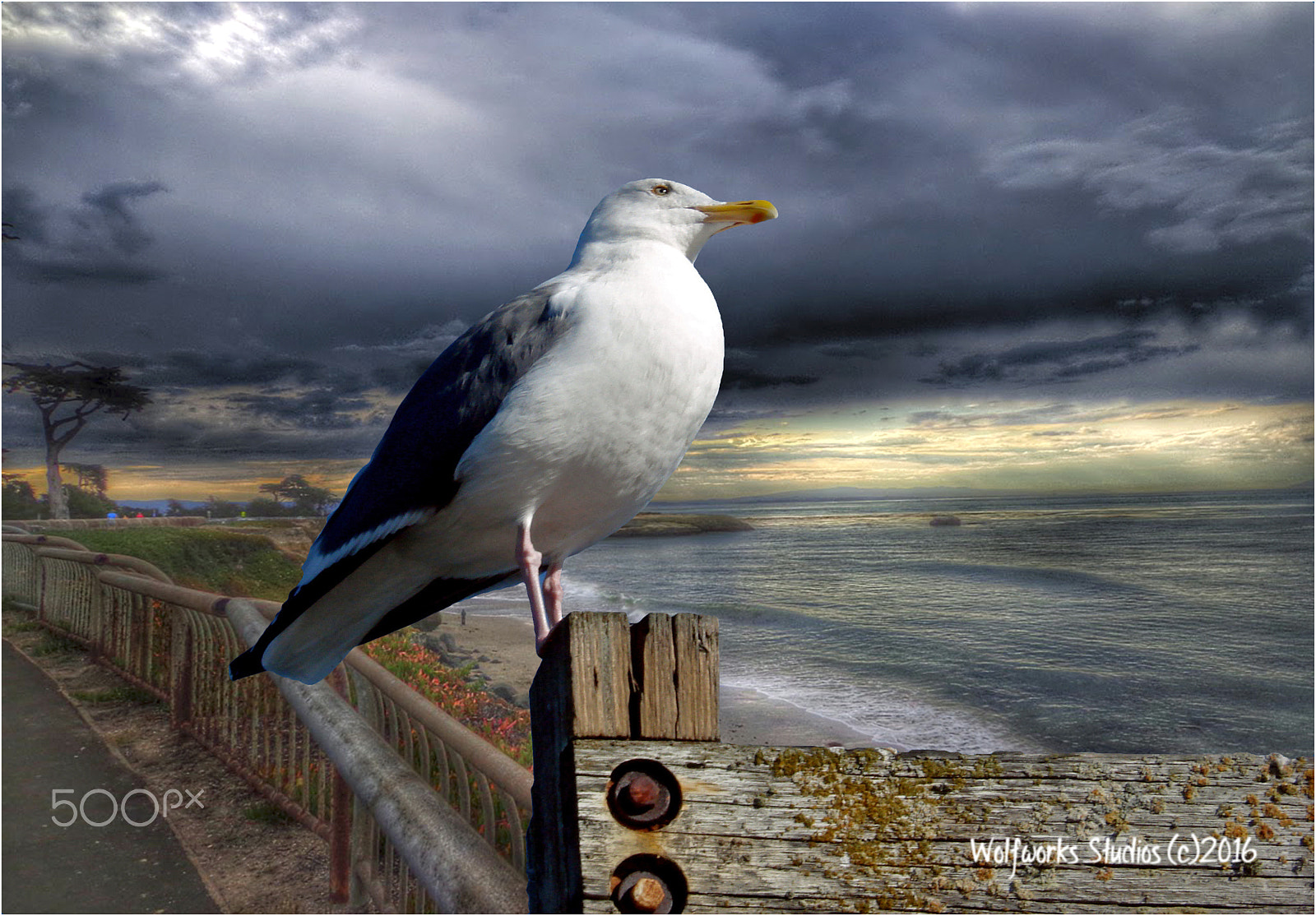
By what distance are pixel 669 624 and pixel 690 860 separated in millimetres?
370

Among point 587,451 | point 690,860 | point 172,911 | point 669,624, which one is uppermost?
point 587,451

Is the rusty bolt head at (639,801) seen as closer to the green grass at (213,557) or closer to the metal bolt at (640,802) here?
the metal bolt at (640,802)

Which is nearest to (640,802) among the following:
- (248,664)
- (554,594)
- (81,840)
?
(554,594)

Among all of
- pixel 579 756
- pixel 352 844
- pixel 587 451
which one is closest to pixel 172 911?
pixel 352 844

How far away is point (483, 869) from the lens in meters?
2.37

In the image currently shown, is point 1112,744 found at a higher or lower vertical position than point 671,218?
lower

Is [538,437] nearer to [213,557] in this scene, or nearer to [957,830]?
[957,830]

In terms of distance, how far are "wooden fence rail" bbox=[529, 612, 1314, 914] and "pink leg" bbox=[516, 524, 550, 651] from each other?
678 millimetres

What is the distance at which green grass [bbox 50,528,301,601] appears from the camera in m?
14.7

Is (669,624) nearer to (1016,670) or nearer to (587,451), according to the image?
(587,451)

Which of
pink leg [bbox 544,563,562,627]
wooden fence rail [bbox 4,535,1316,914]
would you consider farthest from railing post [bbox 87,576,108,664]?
wooden fence rail [bbox 4,535,1316,914]

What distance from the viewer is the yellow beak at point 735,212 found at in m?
2.81

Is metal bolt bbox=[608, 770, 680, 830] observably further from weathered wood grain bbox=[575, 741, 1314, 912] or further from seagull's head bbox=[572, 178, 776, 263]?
seagull's head bbox=[572, 178, 776, 263]

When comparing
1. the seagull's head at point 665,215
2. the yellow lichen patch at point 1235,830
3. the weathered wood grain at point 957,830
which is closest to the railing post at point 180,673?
the seagull's head at point 665,215
